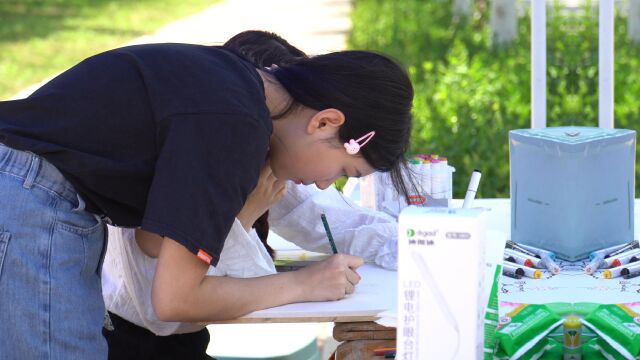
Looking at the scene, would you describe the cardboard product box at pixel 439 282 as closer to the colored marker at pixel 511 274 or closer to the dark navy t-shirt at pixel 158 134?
the dark navy t-shirt at pixel 158 134

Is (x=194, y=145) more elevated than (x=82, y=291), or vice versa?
(x=194, y=145)

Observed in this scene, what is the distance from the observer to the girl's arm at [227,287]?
1.76m

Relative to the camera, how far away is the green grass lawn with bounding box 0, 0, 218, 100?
357 inches

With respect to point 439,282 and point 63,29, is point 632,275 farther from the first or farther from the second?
point 63,29

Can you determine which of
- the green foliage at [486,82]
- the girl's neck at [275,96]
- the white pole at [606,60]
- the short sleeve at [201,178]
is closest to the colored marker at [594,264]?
the girl's neck at [275,96]

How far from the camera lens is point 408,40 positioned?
28.3 feet

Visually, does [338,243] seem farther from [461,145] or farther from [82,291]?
[461,145]

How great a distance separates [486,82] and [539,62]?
3280 mm

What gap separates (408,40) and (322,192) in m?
6.33

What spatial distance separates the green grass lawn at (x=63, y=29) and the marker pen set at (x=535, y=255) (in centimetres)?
610

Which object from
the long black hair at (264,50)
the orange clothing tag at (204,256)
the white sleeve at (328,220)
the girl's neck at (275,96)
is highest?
the long black hair at (264,50)

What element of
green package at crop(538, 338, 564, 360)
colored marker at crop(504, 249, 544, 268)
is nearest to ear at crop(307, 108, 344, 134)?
green package at crop(538, 338, 564, 360)

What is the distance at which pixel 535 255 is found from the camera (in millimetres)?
2336

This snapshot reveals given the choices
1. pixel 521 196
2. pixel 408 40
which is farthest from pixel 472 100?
pixel 521 196
